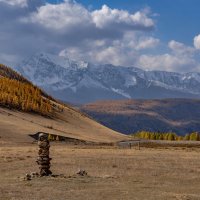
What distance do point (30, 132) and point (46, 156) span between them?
113 meters

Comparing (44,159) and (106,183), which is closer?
(106,183)

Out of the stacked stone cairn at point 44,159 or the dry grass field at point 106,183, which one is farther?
the stacked stone cairn at point 44,159

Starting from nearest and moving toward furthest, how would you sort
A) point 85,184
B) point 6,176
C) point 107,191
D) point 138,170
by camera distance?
point 107,191
point 85,184
point 6,176
point 138,170

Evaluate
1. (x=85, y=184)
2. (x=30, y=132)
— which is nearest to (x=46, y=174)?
(x=85, y=184)

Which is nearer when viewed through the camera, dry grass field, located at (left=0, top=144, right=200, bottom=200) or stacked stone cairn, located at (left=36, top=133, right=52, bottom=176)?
dry grass field, located at (left=0, top=144, right=200, bottom=200)

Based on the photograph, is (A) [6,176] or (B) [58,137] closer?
(A) [6,176]

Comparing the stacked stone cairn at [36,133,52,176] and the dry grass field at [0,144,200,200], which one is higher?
the stacked stone cairn at [36,133,52,176]

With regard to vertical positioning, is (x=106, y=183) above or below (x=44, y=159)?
below

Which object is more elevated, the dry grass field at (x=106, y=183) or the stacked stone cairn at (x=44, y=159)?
the stacked stone cairn at (x=44, y=159)

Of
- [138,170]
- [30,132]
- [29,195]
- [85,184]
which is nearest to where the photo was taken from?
[29,195]

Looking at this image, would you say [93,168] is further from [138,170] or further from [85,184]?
[85,184]

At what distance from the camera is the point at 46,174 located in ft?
144

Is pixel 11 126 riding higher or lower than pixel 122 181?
higher

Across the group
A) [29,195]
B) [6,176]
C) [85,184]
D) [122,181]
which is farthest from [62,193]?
[6,176]
